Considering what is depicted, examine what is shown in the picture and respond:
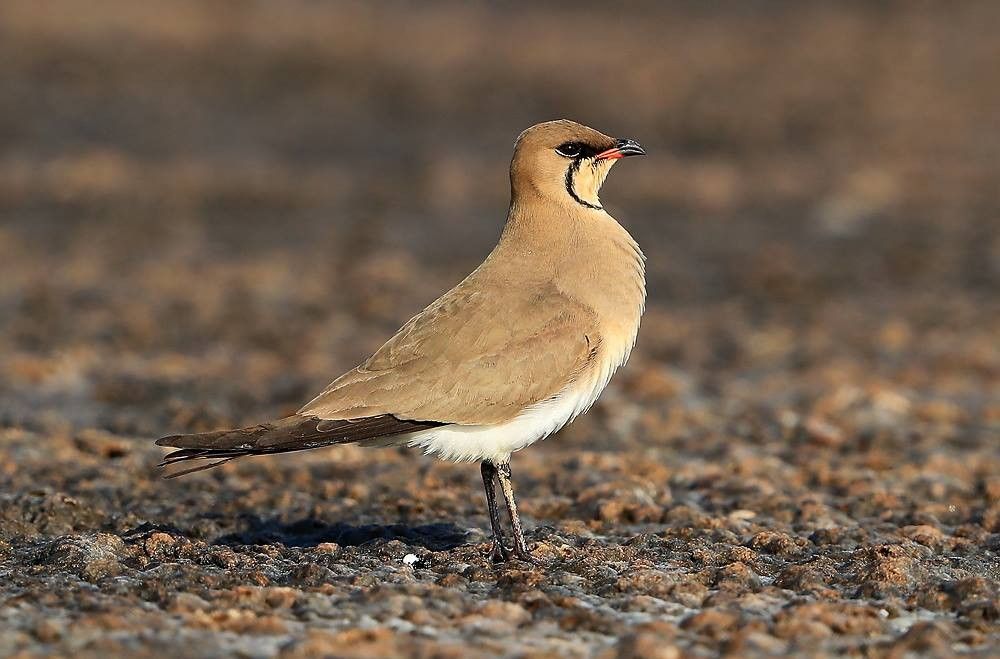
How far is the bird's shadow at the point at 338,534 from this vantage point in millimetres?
6633

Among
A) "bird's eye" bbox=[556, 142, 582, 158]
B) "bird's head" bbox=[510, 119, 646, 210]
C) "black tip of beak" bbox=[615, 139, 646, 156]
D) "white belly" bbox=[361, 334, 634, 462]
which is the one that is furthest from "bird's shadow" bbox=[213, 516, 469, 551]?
"black tip of beak" bbox=[615, 139, 646, 156]

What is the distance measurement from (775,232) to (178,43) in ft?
46.0

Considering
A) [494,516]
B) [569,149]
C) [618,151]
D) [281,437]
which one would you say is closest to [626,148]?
[618,151]

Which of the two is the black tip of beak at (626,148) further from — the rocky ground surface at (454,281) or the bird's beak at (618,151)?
the rocky ground surface at (454,281)

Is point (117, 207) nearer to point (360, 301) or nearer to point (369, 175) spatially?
point (369, 175)

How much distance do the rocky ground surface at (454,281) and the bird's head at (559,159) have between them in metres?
1.68

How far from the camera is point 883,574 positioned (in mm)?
5621

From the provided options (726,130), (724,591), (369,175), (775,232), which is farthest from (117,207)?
(724,591)

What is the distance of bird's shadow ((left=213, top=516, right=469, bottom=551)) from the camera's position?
261 inches

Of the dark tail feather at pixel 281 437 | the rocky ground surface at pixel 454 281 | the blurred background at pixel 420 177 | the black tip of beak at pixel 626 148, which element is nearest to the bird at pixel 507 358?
the dark tail feather at pixel 281 437

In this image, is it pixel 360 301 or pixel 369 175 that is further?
pixel 369 175

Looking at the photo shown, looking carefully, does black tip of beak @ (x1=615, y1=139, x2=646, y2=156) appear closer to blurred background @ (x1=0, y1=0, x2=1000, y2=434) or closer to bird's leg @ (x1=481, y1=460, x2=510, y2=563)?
bird's leg @ (x1=481, y1=460, x2=510, y2=563)

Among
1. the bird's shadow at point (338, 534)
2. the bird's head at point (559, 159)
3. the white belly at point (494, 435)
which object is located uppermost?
the bird's head at point (559, 159)

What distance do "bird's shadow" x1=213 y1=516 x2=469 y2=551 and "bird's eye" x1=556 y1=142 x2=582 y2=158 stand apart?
1.93m
